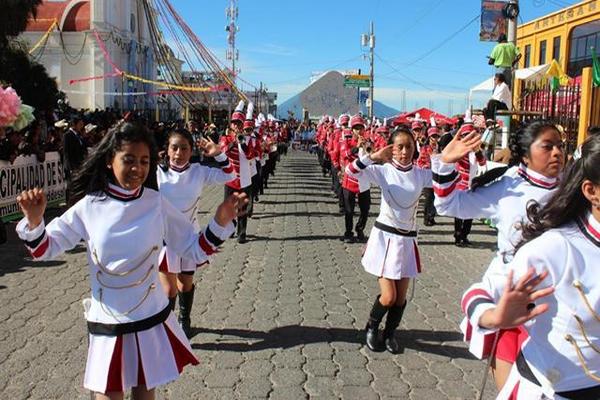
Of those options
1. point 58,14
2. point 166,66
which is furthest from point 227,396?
point 58,14

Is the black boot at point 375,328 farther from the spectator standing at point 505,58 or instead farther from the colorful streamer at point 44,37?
the colorful streamer at point 44,37

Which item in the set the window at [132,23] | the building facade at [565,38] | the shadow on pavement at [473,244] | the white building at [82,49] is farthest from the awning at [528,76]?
the window at [132,23]

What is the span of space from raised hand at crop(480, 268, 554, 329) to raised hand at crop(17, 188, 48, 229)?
2187 millimetres

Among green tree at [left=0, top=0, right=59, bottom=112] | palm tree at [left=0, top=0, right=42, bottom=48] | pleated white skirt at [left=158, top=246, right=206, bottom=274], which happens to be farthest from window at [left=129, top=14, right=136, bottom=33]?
pleated white skirt at [left=158, top=246, right=206, bottom=274]

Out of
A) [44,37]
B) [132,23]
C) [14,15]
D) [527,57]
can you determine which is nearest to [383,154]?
[14,15]

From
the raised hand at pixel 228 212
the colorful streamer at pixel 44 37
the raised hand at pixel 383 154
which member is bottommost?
the raised hand at pixel 228 212

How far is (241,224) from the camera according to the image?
33.5ft

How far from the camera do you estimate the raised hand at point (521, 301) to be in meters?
1.94

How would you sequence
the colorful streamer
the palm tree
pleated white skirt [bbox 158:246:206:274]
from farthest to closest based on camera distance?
1. the colorful streamer
2. the palm tree
3. pleated white skirt [bbox 158:246:206:274]

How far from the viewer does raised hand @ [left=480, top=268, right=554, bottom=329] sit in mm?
1940

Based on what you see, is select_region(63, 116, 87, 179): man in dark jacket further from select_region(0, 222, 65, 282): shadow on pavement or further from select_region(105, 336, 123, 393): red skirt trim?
select_region(105, 336, 123, 393): red skirt trim

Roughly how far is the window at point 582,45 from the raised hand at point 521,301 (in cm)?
3088

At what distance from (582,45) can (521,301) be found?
3327 cm

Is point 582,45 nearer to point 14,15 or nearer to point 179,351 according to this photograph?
point 14,15
